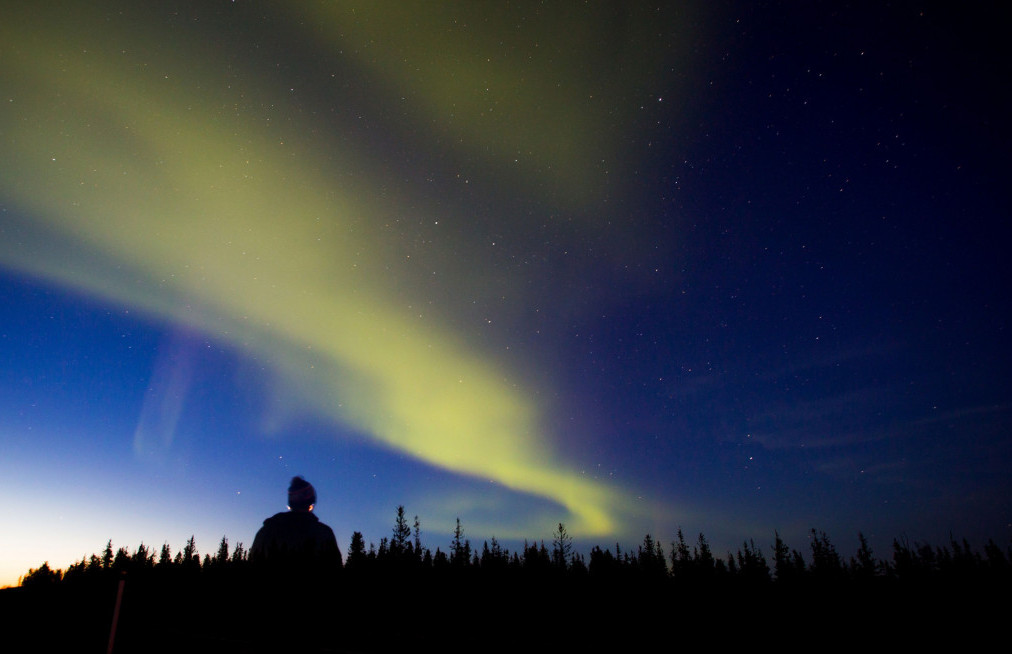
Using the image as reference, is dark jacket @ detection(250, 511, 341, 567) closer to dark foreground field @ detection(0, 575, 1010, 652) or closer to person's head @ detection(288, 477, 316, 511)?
person's head @ detection(288, 477, 316, 511)

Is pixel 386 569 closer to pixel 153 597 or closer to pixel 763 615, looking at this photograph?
pixel 153 597

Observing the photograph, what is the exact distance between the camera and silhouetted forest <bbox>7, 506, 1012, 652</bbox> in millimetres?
40750

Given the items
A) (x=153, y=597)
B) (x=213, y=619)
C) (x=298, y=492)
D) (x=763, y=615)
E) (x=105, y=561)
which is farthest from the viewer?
(x=105, y=561)

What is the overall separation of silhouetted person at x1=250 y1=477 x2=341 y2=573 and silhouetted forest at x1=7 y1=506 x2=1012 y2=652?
2.29 meters

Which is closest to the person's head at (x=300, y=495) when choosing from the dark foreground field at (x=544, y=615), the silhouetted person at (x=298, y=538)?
the silhouetted person at (x=298, y=538)

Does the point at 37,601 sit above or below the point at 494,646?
above

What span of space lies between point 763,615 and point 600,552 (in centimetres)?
3671

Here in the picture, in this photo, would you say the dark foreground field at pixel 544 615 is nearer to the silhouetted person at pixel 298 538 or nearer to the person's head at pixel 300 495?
the silhouetted person at pixel 298 538

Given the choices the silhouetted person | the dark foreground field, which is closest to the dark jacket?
the silhouetted person

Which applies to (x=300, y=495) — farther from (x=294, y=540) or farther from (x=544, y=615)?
(x=544, y=615)

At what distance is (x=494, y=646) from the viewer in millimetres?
18891

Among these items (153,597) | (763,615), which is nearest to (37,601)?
(153,597)

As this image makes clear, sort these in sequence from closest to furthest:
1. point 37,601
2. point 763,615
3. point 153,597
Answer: point 37,601 → point 153,597 → point 763,615

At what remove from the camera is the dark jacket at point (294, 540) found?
310ft
